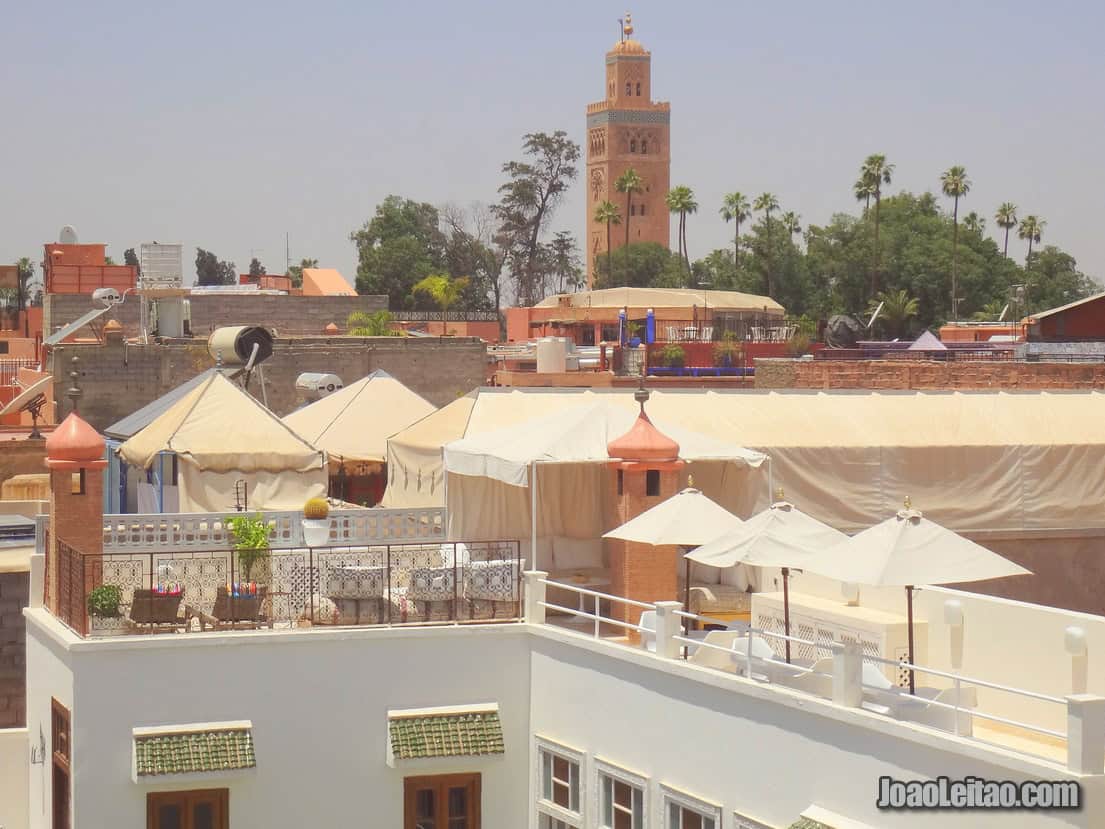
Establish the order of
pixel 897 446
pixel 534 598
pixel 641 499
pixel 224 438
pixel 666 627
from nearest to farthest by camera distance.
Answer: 1. pixel 666 627
2. pixel 534 598
3. pixel 641 499
4. pixel 897 446
5. pixel 224 438

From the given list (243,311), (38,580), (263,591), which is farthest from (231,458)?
(243,311)

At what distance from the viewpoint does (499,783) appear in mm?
15945

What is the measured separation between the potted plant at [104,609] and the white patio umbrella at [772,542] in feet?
18.1

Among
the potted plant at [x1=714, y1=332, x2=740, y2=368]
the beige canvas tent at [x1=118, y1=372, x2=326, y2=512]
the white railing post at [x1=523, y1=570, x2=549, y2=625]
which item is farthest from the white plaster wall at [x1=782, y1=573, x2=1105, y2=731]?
the potted plant at [x1=714, y1=332, x2=740, y2=368]

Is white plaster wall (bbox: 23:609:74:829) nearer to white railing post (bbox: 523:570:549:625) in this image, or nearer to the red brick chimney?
white railing post (bbox: 523:570:549:625)

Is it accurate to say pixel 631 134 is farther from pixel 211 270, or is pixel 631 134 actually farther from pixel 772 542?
pixel 772 542

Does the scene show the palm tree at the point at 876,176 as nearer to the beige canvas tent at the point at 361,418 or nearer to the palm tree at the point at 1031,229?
the palm tree at the point at 1031,229

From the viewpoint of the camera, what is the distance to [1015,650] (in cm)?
1383

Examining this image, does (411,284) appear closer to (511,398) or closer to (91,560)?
(511,398)

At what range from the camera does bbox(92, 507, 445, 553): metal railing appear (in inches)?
703

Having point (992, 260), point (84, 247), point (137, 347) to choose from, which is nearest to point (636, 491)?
point (137, 347)

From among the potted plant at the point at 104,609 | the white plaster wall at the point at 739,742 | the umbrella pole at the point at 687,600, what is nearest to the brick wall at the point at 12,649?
the potted plant at the point at 104,609

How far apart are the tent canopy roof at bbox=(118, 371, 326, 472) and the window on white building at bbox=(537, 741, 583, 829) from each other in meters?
7.84

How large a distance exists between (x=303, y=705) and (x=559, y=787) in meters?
2.60
